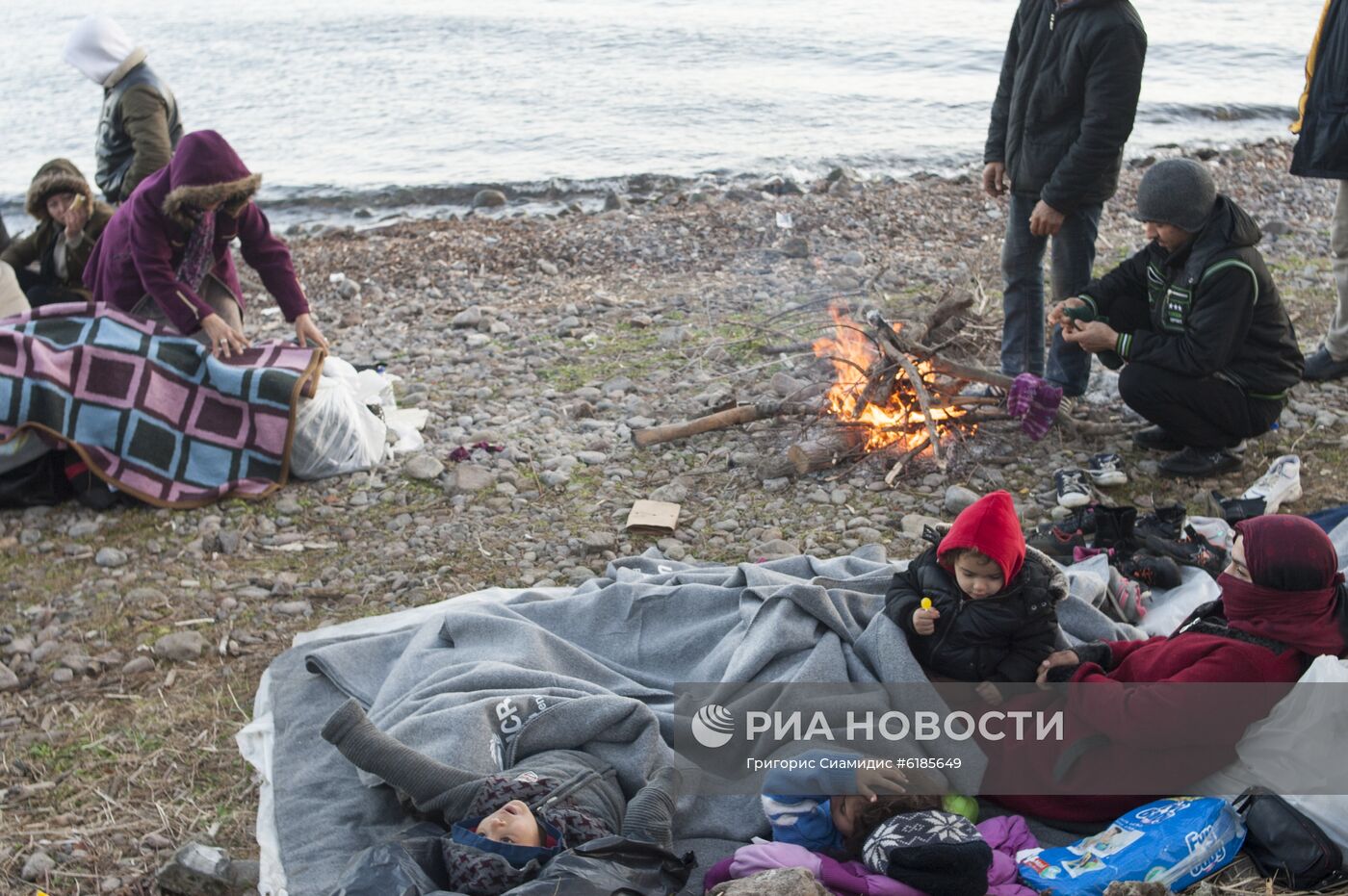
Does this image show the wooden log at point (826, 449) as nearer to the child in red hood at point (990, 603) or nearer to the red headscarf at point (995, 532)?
the child in red hood at point (990, 603)

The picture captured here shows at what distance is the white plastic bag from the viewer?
5770mm

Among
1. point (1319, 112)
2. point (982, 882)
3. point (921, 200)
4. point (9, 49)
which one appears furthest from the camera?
point (9, 49)

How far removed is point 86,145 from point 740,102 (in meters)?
8.69

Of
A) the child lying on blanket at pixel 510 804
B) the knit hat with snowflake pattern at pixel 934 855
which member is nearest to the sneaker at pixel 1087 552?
the knit hat with snowflake pattern at pixel 934 855

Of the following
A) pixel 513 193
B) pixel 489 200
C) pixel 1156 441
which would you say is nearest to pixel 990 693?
pixel 1156 441

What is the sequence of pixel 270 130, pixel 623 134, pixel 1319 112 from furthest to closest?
pixel 270 130 < pixel 623 134 < pixel 1319 112

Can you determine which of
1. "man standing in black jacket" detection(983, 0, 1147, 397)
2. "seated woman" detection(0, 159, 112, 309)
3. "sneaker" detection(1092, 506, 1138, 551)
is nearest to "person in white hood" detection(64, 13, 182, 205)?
"seated woman" detection(0, 159, 112, 309)

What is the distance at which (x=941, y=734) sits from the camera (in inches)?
140

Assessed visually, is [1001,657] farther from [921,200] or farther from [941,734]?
[921,200]

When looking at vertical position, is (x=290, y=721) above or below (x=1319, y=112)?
below

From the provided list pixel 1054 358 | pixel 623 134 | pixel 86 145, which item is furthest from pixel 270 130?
pixel 1054 358

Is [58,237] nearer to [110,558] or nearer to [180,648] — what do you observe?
[110,558]

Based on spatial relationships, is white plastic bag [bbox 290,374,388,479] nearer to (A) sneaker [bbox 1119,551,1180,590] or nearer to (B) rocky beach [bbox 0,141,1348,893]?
(B) rocky beach [bbox 0,141,1348,893]

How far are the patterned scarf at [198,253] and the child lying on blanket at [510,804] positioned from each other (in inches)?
128
